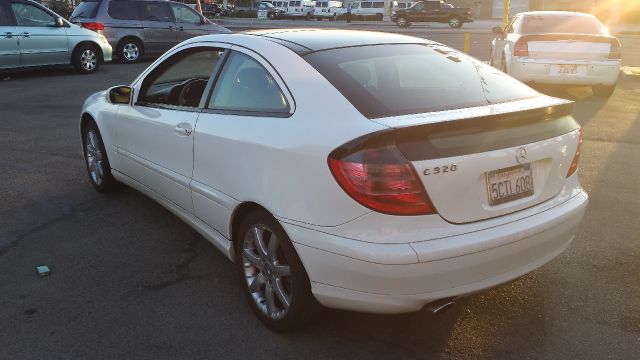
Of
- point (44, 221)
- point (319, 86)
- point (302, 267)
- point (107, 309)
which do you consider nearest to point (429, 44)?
A: point (319, 86)

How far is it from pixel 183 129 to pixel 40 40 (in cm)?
1075

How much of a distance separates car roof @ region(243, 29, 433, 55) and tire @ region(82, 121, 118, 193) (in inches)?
87.0

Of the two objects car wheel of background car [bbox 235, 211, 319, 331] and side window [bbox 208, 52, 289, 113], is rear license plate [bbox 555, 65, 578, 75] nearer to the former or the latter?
side window [bbox 208, 52, 289, 113]

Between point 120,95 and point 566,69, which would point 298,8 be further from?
point 120,95

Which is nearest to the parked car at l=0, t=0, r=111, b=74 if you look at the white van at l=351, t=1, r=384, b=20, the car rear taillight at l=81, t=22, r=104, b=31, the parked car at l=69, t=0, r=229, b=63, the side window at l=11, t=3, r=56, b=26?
the side window at l=11, t=3, r=56, b=26

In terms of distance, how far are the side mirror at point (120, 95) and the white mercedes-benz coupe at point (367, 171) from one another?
3.16 ft

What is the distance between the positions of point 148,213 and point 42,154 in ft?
8.60

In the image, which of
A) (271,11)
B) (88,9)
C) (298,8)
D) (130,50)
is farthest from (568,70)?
(298,8)

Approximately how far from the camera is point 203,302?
3480mm

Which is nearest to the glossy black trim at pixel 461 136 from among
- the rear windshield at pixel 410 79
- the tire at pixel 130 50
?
the rear windshield at pixel 410 79

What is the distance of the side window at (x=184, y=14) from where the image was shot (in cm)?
1667

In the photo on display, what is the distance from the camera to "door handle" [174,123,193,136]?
12.1ft

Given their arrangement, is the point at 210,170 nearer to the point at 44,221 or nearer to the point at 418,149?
the point at 418,149

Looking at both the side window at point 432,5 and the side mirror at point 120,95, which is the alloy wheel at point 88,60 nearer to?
the side mirror at point 120,95
